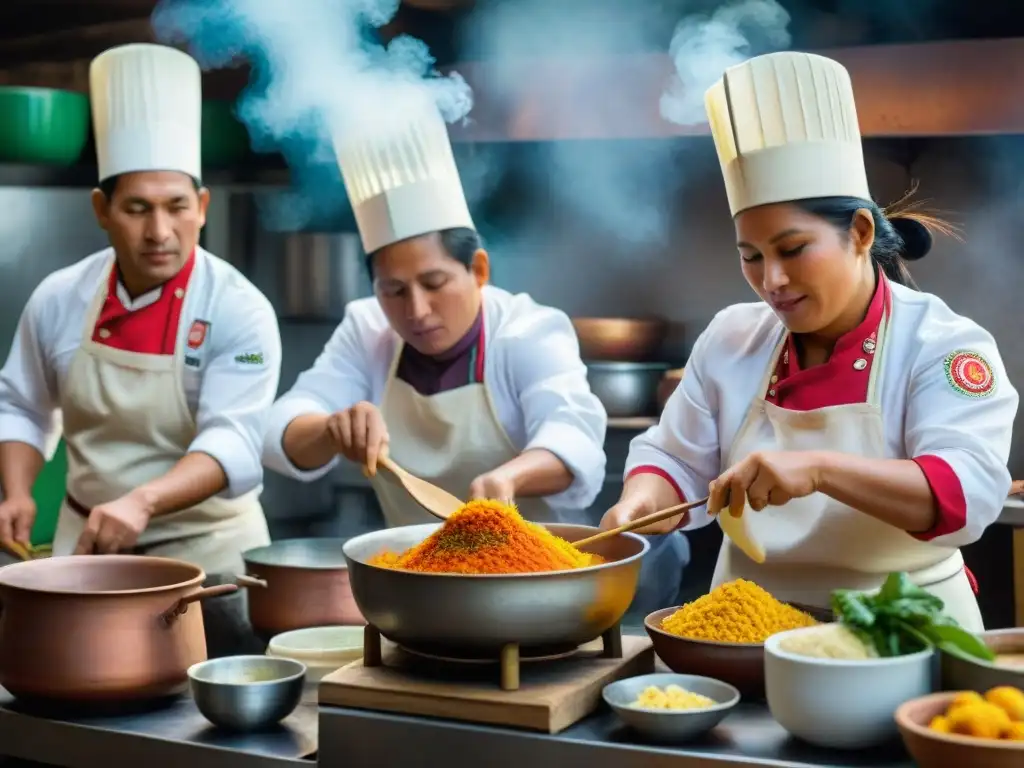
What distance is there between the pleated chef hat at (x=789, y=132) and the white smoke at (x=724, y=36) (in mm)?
1214

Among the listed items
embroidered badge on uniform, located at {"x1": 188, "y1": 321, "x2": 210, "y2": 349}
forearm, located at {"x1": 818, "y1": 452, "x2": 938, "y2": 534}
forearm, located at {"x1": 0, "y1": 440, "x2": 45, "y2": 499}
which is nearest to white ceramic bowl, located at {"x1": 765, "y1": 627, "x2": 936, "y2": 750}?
forearm, located at {"x1": 818, "y1": 452, "x2": 938, "y2": 534}

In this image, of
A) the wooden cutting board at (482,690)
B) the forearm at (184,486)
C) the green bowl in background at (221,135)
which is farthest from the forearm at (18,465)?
the wooden cutting board at (482,690)

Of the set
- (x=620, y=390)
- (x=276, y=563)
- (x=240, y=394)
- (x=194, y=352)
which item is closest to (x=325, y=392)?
(x=240, y=394)

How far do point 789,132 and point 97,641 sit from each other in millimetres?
1300

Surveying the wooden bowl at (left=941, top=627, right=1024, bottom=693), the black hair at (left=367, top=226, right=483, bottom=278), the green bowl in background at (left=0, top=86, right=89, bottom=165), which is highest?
the green bowl in background at (left=0, top=86, right=89, bottom=165)

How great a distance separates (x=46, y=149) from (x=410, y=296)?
1609mm

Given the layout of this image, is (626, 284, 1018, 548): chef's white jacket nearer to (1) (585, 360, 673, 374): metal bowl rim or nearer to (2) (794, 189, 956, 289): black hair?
(2) (794, 189, 956, 289): black hair

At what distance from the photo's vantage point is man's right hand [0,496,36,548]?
246cm

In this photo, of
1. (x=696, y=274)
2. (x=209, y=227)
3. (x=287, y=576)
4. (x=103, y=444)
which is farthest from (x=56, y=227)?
(x=287, y=576)

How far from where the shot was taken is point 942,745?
1170mm

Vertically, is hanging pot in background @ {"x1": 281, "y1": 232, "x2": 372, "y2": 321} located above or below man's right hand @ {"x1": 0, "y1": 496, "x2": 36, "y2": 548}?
above

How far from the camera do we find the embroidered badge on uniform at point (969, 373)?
182 centimetres

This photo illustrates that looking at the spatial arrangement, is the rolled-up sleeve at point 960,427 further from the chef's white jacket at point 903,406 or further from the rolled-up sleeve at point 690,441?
the rolled-up sleeve at point 690,441

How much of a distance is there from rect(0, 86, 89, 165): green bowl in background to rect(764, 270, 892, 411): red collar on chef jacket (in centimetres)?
245
